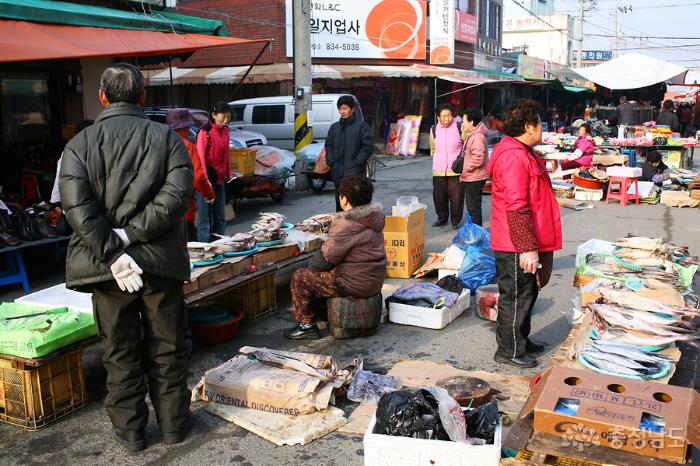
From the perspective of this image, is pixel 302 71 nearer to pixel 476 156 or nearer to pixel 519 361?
pixel 476 156

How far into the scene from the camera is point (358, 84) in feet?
84.6

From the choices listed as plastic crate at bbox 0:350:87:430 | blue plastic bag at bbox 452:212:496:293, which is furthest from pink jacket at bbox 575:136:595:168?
plastic crate at bbox 0:350:87:430

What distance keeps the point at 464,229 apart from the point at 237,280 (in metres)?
2.93

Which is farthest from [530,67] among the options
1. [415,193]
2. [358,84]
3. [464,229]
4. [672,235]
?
[464,229]

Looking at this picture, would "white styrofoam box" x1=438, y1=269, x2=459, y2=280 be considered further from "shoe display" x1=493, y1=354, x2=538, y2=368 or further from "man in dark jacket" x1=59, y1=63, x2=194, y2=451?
"man in dark jacket" x1=59, y1=63, x2=194, y2=451

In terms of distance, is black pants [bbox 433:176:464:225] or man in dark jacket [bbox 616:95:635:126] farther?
man in dark jacket [bbox 616:95:635:126]

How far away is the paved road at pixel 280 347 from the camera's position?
3811 millimetres

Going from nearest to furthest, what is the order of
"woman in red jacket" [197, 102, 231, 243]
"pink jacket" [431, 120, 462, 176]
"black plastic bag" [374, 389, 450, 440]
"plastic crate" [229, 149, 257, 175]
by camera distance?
"black plastic bag" [374, 389, 450, 440]
"woman in red jacket" [197, 102, 231, 243]
"pink jacket" [431, 120, 462, 176]
"plastic crate" [229, 149, 257, 175]

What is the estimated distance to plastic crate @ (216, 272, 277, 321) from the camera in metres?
6.19

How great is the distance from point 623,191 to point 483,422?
1071 centimetres

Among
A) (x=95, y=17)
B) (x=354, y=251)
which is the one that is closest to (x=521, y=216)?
(x=354, y=251)

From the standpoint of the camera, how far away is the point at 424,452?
10.3 feet

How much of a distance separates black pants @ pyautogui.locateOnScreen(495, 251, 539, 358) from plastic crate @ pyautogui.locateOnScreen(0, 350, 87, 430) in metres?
3.03

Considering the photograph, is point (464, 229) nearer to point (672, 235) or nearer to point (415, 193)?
point (672, 235)
